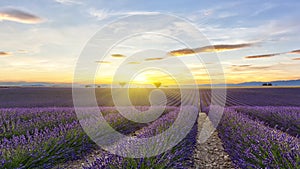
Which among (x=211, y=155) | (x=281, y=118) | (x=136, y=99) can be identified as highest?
(x=281, y=118)

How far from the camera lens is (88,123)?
5.66 metres

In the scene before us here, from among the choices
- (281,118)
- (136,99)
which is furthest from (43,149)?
(136,99)

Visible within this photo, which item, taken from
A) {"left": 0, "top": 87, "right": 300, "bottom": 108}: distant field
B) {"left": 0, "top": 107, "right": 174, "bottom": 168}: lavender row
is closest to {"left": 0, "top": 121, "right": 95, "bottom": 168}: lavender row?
{"left": 0, "top": 107, "right": 174, "bottom": 168}: lavender row

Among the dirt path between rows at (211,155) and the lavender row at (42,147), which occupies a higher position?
the lavender row at (42,147)

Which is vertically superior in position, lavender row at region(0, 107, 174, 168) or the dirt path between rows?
lavender row at region(0, 107, 174, 168)

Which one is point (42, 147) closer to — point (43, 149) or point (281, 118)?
point (43, 149)

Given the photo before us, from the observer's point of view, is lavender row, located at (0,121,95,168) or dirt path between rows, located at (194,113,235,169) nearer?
lavender row, located at (0,121,95,168)

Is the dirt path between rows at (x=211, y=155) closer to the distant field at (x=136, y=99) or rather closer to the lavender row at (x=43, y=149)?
the lavender row at (x=43, y=149)

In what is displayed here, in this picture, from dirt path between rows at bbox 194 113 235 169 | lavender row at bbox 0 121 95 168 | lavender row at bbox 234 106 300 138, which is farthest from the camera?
lavender row at bbox 234 106 300 138

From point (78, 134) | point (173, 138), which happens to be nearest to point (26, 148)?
point (78, 134)

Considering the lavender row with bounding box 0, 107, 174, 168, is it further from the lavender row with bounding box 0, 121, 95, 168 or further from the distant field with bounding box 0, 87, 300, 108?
the distant field with bounding box 0, 87, 300, 108

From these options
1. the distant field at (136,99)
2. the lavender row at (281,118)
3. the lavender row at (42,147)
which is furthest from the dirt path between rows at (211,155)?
the distant field at (136,99)

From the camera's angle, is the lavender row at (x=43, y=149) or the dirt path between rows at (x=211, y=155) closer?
the lavender row at (x=43, y=149)

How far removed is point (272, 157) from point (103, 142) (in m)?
3.56
